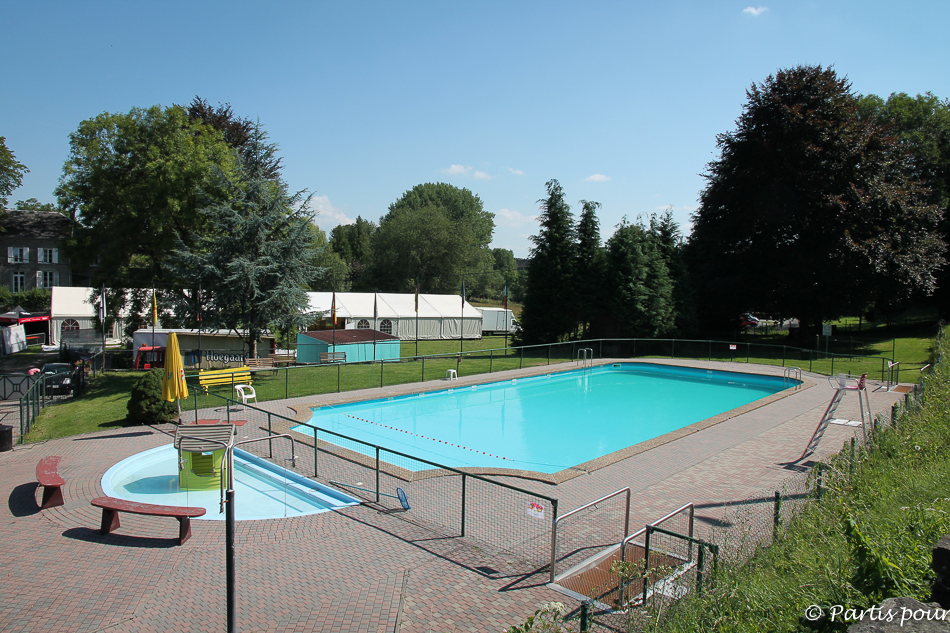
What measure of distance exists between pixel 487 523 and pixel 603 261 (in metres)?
29.4

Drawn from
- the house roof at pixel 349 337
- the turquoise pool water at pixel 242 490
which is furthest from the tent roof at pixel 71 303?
the turquoise pool water at pixel 242 490

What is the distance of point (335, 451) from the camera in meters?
12.2

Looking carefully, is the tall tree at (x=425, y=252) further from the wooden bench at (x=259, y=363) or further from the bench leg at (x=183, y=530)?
the bench leg at (x=183, y=530)

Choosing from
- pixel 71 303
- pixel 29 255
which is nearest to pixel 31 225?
pixel 29 255

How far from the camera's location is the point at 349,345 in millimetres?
28141

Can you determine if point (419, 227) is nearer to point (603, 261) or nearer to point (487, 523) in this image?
point (603, 261)

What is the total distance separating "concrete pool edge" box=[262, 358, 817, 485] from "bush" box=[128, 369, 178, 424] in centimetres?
300

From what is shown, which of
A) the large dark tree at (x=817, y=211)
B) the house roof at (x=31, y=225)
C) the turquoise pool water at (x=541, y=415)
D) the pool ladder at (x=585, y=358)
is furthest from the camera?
the house roof at (x=31, y=225)

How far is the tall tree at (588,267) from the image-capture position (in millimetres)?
35594

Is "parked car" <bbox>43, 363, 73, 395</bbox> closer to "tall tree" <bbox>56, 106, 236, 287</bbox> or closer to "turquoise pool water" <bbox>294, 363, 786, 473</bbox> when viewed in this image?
"tall tree" <bbox>56, 106, 236, 287</bbox>

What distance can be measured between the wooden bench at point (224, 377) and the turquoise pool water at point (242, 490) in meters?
6.09

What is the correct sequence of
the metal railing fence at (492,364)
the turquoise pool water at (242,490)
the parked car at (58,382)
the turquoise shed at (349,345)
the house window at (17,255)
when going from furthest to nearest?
1. the house window at (17,255)
2. the turquoise shed at (349,345)
3. the metal railing fence at (492,364)
4. the parked car at (58,382)
5. the turquoise pool water at (242,490)

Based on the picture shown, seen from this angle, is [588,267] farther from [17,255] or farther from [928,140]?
[17,255]

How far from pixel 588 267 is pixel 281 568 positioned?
103ft
